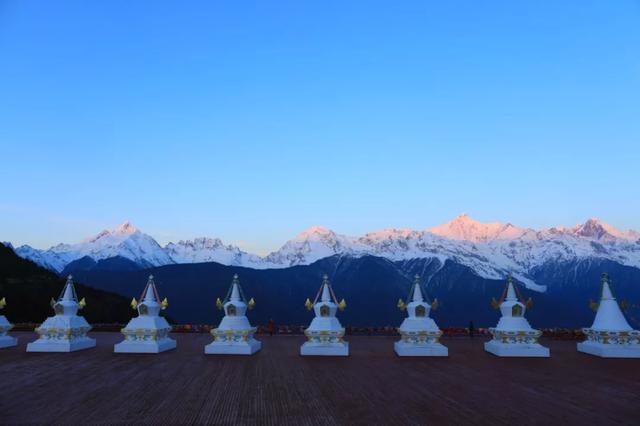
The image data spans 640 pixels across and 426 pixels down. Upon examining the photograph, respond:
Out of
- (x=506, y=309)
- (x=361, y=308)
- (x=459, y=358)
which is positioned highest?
(x=506, y=309)

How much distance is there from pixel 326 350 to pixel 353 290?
8314 centimetres

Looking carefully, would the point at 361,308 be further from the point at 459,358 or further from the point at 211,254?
the point at 211,254

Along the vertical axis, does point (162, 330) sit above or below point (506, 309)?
below

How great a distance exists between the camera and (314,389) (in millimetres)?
14344

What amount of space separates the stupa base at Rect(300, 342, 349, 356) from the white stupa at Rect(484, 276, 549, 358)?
7878mm

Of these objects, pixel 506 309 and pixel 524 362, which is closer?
pixel 524 362

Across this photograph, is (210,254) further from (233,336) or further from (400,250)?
(233,336)

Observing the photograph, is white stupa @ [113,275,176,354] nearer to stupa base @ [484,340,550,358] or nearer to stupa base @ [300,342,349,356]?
stupa base @ [300,342,349,356]

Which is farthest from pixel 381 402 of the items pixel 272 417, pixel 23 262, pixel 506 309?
pixel 23 262

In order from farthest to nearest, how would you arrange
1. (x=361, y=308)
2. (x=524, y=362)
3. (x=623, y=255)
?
(x=623, y=255) → (x=361, y=308) → (x=524, y=362)

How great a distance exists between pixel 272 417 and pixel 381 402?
333cm

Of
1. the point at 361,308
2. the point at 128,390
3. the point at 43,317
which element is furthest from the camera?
the point at 361,308

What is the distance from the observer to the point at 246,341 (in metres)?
23.3

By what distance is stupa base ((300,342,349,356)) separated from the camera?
2233cm
